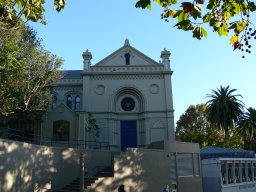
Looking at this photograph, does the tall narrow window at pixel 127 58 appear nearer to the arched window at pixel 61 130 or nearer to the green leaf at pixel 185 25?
the arched window at pixel 61 130

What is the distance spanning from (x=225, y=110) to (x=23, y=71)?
92.7ft

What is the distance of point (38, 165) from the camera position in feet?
72.0

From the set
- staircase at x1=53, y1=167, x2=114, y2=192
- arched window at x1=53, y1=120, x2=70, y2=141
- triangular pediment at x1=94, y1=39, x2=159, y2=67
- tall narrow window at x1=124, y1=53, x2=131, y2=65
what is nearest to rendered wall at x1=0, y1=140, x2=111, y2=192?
staircase at x1=53, y1=167, x2=114, y2=192

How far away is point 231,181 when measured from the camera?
30812mm

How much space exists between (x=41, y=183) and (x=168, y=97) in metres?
19.4

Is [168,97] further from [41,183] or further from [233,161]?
[41,183]

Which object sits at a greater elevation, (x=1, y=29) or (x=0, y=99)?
(x=1, y=29)

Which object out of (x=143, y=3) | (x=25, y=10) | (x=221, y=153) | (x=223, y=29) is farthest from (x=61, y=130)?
(x=223, y=29)

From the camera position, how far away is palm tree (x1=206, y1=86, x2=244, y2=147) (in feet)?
141

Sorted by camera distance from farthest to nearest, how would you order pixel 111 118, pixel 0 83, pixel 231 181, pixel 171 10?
pixel 111 118 < pixel 231 181 < pixel 0 83 < pixel 171 10

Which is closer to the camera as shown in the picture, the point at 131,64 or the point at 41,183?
the point at 41,183

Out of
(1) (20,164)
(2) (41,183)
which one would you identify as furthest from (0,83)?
(2) (41,183)

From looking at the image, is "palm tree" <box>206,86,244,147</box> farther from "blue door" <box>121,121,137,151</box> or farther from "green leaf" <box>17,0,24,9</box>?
"green leaf" <box>17,0,24,9</box>

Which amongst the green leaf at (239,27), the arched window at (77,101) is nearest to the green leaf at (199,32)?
the green leaf at (239,27)
